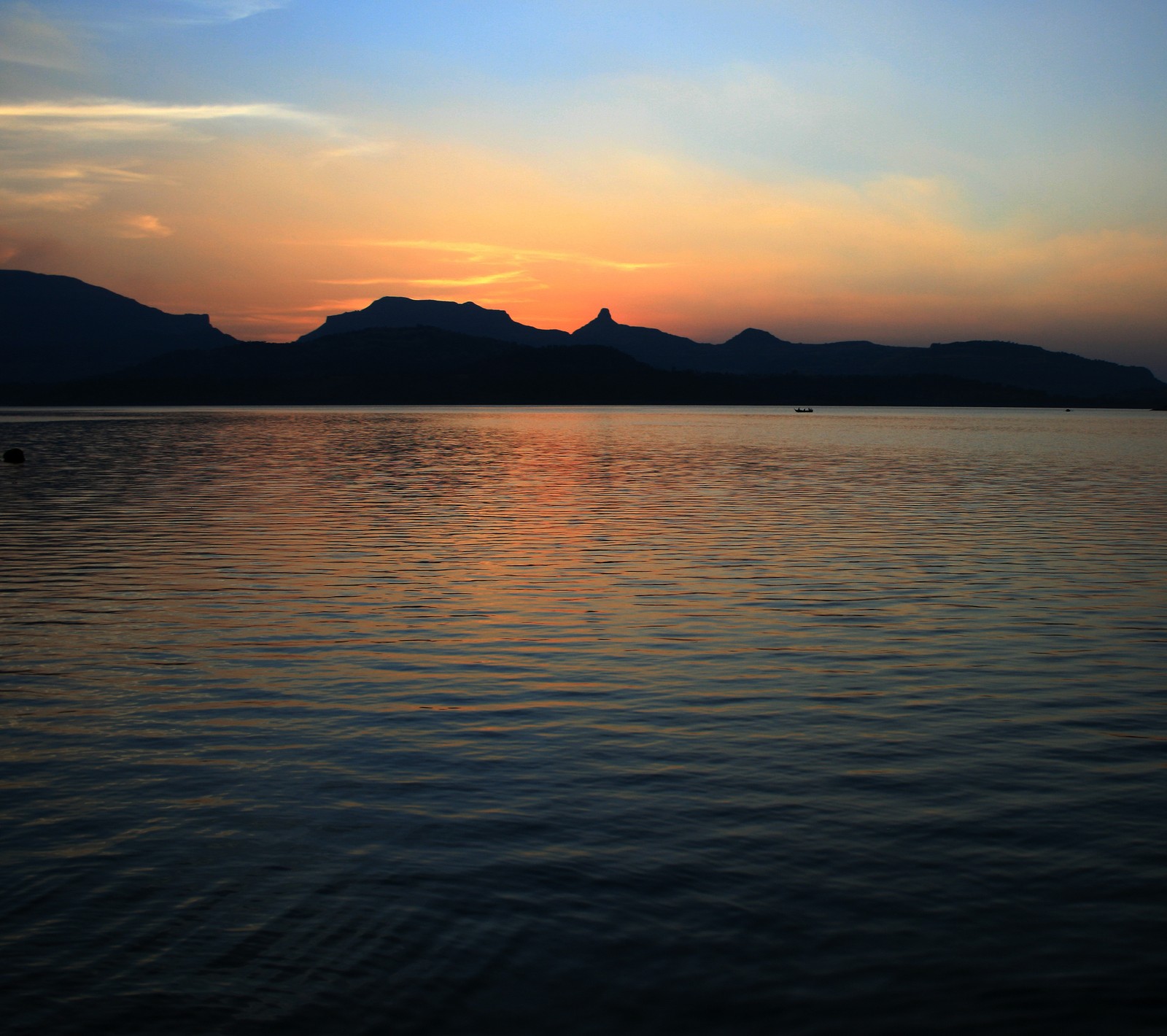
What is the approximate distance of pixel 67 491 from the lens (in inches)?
2089

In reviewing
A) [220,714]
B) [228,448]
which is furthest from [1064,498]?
[228,448]

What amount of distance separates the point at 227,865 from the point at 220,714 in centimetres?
571

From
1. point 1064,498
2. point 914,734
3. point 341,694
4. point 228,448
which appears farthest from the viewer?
point 228,448

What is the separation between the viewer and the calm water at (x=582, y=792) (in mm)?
8070

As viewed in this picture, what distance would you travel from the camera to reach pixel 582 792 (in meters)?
12.1

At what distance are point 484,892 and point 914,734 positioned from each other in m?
7.33

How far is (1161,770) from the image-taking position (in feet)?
42.9

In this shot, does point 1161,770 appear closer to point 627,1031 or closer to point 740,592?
point 627,1031

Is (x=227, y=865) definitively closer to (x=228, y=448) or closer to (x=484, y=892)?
(x=484, y=892)

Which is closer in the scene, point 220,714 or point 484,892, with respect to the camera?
point 484,892

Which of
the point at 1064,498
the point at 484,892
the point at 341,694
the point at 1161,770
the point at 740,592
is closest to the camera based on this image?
the point at 484,892

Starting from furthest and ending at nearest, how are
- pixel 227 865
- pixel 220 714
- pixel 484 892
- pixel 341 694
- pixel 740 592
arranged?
pixel 740 592
pixel 341 694
pixel 220 714
pixel 227 865
pixel 484 892

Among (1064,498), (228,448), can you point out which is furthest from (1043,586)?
(228,448)

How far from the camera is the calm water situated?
807cm
